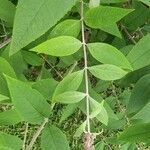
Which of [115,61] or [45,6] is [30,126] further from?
[45,6]

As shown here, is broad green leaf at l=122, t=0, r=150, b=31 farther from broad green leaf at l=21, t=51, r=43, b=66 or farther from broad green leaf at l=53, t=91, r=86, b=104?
broad green leaf at l=53, t=91, r=86, b=104

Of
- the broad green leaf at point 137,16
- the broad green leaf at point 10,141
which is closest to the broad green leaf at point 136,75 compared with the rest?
the broad green leaf at point 137,16

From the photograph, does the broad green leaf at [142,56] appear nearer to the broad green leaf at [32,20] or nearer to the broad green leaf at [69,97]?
the broad green leaf at [69,97]

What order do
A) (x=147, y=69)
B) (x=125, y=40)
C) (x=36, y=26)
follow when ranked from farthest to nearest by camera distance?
(x=125, y=40)
(x=147, y=69)
(x=36, y=26)

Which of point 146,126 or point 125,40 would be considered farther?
point 125,40

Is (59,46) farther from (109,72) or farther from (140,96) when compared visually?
(140,96)

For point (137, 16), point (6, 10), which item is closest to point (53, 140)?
point (6, 10)

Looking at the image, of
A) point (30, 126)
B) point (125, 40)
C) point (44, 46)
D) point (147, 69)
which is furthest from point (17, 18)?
point (30, 126)

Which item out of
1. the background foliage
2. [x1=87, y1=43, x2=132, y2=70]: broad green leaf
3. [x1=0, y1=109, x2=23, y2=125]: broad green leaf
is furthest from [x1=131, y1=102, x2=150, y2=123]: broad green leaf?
[x1=0, y1=109, x2=23, y2=125]: broad green leaf
